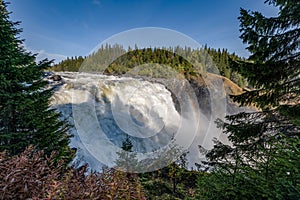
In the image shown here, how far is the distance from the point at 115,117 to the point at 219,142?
955 centimetres

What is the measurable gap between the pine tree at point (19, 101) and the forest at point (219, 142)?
0.02 m

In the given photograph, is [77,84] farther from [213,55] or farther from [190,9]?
[213,55]

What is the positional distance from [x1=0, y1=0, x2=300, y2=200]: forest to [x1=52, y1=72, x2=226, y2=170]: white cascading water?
4.56 metres

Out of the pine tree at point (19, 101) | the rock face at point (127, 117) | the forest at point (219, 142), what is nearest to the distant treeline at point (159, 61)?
the rock face at point (127, 117)

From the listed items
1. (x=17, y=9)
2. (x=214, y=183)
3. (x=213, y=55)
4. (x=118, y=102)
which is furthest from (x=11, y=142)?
(x=213, y=55)

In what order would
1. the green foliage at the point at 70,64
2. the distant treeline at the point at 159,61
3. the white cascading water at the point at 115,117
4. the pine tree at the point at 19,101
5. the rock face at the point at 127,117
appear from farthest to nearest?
1. the green foliage at the point at 70,64
2. the distant treeline at the point at 159,61
3. the rock face at the point at 127,117
4. the white cascading water at the point at 115,117
5. the pine tree at the point at 19,101

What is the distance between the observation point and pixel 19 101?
17.3 feet

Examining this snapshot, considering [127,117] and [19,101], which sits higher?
[19,101]

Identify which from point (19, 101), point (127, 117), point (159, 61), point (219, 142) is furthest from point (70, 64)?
point (219, 142)

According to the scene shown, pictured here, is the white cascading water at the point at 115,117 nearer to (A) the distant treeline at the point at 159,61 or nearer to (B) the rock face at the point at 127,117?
(B) the rock face at the point at 127,117

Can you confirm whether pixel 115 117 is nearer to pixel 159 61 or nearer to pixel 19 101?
pixel 19 101

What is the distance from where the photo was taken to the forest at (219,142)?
1.65 m

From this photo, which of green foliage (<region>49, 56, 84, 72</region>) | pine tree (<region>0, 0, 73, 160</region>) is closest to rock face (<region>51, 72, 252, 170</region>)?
pine tree (<region>0, 0, 73, 160</region>)

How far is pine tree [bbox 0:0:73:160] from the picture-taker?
521cm
